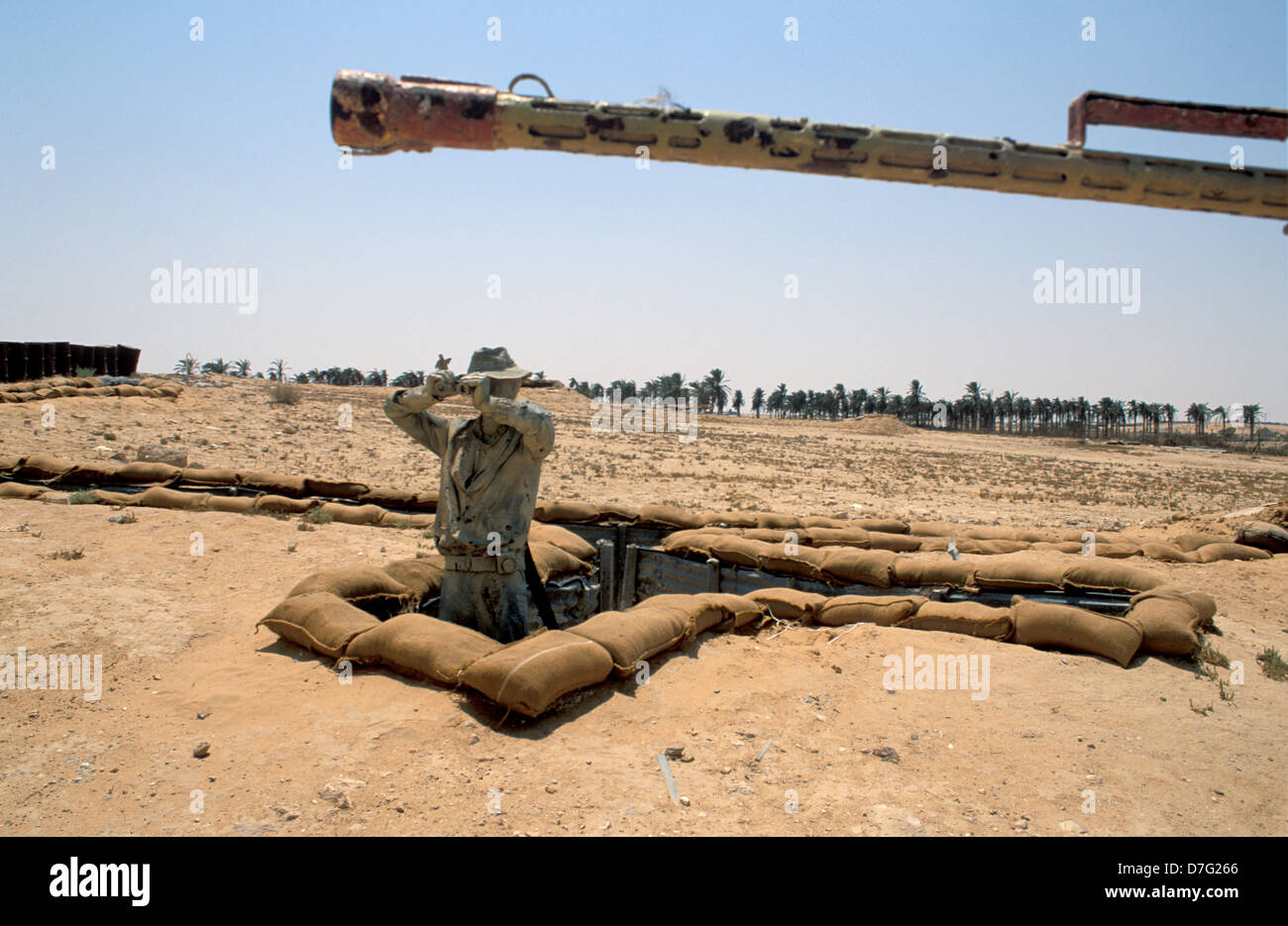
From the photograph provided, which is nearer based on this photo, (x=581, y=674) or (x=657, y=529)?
(x=581, y=674)

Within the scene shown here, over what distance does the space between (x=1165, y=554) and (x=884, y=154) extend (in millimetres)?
7371

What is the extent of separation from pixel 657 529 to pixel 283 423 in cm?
1629

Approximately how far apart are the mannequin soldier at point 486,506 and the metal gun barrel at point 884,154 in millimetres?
2499

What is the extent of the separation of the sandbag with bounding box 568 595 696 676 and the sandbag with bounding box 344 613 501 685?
566 mm

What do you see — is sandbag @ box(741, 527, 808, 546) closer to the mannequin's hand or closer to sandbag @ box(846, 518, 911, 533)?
sandbag @ box(846, 518, 911, 533)

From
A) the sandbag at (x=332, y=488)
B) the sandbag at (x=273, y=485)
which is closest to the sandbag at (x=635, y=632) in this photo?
the sandbag at (x=332, y=488)

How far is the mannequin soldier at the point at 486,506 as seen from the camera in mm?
5234

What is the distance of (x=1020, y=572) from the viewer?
622cm

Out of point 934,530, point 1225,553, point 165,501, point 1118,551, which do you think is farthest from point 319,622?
point 1225,553
